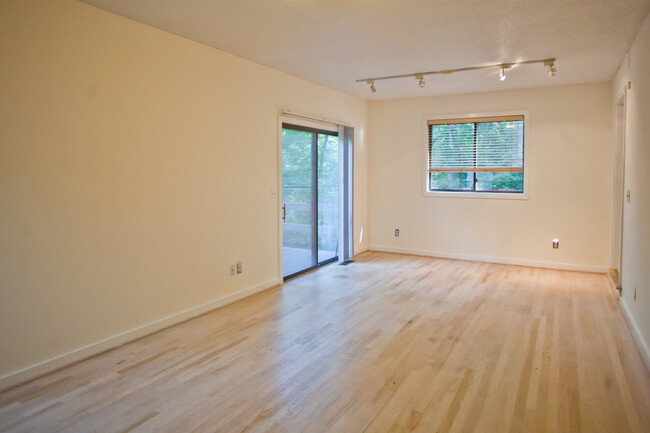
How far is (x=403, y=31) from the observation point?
12.1ft

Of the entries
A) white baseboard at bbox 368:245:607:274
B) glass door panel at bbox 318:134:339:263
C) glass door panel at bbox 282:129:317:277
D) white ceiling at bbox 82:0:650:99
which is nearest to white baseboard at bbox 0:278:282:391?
glass door panel at bbox 282:129:317:277

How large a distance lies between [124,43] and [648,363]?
432 centimetres

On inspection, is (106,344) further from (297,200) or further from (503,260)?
(503,260)

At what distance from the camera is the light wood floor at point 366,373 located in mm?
2396

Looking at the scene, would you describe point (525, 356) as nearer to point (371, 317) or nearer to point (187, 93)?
point (371, 317)

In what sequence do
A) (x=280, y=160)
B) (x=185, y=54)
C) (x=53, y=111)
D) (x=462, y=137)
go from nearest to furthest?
(x=53, y=111), (x=185, y=54), (x=280, y=160), (x=462, y=137)

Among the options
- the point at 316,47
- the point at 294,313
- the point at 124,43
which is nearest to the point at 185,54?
the point at 124,43

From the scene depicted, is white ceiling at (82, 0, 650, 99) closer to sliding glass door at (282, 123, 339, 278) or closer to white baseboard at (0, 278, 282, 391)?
sliding glass door at (282, 123, 339, 278)

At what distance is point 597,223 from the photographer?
5.79 meters

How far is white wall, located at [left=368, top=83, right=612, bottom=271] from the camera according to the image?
18.9ft

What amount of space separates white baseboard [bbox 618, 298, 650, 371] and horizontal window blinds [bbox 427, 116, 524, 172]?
262cm

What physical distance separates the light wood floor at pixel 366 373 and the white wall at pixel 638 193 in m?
0.22

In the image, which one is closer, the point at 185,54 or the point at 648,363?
the point at 648,363

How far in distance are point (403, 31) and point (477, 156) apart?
10.9ft
